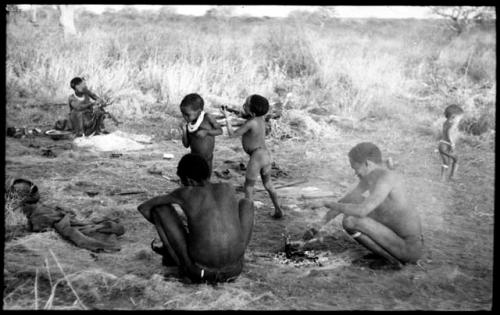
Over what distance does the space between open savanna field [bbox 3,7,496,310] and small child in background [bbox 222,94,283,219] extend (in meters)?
0.32

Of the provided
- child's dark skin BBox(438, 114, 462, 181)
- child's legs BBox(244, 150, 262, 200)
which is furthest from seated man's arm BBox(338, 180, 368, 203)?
child's dark skin BBox(438, 114, 462, 181)

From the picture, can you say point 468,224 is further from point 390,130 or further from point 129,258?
point 390,130

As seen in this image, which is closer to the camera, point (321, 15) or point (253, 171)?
point (253, 171)

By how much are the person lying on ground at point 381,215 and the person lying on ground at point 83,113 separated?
588 centimetres

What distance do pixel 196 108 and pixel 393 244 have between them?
249 centimetres

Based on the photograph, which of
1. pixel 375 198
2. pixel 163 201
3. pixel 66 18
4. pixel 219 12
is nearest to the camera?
pixel 163 201

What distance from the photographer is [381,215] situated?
446 centimetres

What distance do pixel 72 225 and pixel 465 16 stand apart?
20.0 m

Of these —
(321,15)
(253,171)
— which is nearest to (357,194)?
(253,171)

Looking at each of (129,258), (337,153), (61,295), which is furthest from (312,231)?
(337,153)

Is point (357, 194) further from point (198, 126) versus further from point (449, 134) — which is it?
point (449, 134)

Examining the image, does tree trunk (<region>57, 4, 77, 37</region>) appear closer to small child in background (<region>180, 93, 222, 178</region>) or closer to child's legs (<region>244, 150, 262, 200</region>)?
small child in background (<region>180, 93, 222, 178</region>)

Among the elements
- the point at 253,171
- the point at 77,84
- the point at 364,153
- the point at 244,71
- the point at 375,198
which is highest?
the point at 244,71

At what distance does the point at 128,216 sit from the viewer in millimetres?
5672
